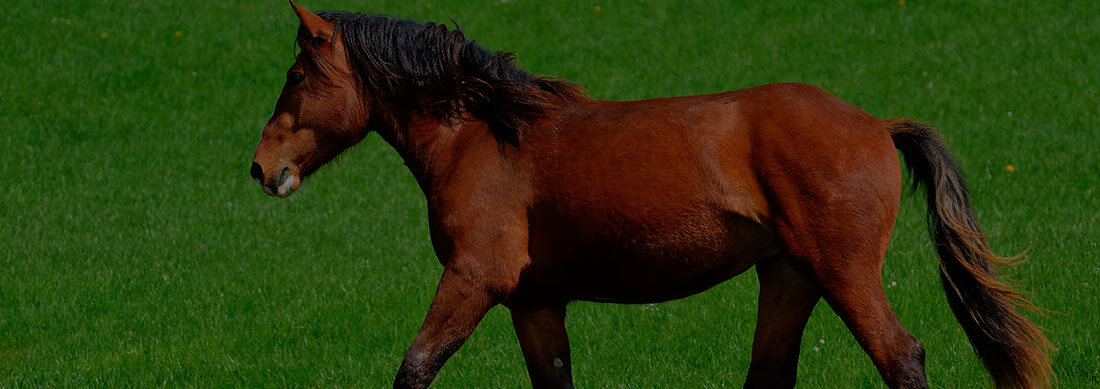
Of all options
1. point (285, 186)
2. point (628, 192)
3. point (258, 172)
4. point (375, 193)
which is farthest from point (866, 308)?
point (375, 193)

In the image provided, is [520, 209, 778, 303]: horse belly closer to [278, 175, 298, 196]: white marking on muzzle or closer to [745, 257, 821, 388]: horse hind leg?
[745, 257, 821, 388]: horse hind leg

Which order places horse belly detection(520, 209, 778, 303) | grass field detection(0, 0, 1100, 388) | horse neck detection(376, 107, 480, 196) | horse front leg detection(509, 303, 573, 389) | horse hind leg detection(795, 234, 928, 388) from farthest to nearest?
1. grass field detection(0, 0, 1100, 388)
2. horse front leg detection(509, 303, 573, 389)
3. horse neck detection(376, 107, 480, 196)
4. horse belly detection(520, 209, 778, 303)
5. horse hind leg detection(795, 234, 928, 388)

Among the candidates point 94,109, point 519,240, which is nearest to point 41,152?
point 94,109

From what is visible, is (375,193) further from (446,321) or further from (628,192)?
(628,192)

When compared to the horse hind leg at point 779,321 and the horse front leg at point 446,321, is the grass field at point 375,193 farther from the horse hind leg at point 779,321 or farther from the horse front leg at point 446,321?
the horse front leg at point 446,321

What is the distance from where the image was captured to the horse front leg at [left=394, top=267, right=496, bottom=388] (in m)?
4.66

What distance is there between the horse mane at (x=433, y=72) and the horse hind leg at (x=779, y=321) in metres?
1.17

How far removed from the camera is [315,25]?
493cm

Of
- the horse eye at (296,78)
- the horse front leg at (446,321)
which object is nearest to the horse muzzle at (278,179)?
the horse eye at (296,78)

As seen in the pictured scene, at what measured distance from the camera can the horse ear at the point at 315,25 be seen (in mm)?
4871

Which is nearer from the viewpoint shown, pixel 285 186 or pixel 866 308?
pixel 866 308

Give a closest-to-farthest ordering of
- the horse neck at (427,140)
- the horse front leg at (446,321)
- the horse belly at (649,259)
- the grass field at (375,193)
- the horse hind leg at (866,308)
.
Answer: the horse hind leg at (866,308) → the horse belly at (649,259) → the horse front leg at (446,321) → the horse neck at (427,140) → the grass field at (375,193)

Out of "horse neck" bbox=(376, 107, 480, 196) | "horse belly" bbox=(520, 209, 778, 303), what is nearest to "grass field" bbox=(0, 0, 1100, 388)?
"horse belly" bbox=(520, 209, 778, 303)

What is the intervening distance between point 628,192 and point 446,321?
34.4 inches
